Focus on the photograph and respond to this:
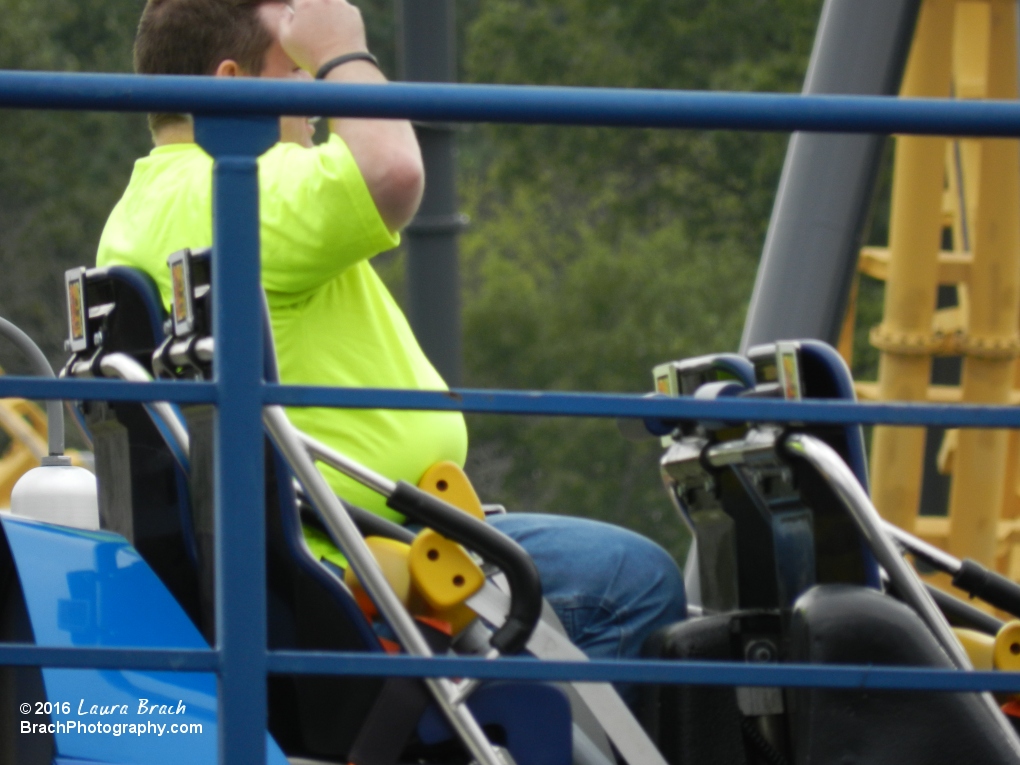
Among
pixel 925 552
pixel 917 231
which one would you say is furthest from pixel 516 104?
pixel 917 231

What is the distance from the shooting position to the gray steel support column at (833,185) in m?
4.32

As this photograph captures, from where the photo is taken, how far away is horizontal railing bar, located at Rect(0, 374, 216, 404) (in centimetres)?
144

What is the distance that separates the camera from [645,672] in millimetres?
1487

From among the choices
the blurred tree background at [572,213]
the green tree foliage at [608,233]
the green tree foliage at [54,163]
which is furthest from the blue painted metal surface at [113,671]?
the green tree foliage at [54,163]

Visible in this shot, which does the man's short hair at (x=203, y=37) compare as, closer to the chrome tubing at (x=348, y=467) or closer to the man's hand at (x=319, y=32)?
the man's hand at (x=319, y=32)

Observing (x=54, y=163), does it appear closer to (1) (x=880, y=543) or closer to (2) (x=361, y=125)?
(2) (x=361, y=125)

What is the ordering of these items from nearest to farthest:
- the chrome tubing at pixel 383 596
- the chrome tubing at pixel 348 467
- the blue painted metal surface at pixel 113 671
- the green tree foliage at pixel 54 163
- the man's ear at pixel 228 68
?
the blue painted metal surface at pixel 113 671, the chrome tubing at pixel 383 596, the chrome tubing at pixel 348 467, the man's ear at pixel 228 68, the green tree foliage at pixel 54 163

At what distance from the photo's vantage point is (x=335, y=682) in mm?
1828

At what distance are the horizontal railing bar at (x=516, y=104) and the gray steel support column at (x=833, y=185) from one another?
9.21 ft

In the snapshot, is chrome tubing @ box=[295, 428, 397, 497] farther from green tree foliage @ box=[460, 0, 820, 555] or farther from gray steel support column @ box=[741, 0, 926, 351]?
green tree foliage @ box=[460, 0, 820, 555]

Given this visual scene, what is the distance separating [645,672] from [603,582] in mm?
642

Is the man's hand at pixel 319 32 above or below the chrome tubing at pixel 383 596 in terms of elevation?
above

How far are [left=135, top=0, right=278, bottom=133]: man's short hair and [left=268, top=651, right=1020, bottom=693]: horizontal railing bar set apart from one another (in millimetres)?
1268

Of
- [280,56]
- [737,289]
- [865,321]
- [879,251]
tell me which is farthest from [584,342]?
[280,56]
